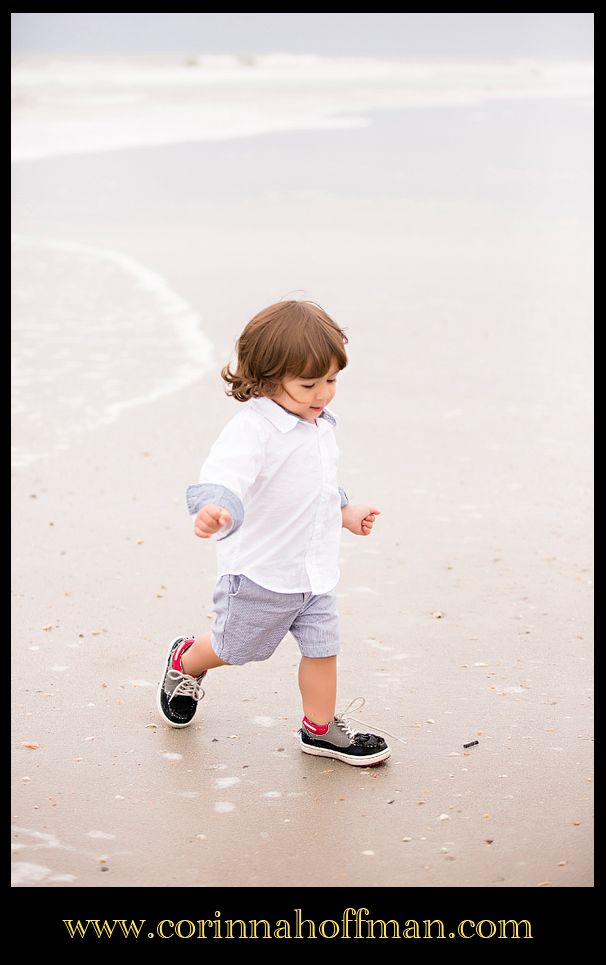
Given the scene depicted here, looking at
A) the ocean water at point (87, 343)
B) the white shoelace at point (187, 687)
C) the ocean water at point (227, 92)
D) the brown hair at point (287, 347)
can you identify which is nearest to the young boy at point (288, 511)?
the brown hair at point (287, 347)

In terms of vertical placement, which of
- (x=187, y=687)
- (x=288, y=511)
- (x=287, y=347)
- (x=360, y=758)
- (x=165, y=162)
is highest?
(x=165, y=162)

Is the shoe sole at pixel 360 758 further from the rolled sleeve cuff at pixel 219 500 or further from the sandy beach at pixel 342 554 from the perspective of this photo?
the rolled sleeve cuff at pixel 219 500

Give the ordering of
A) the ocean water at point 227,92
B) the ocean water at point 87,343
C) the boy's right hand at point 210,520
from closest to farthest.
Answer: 1. the boy's right hand at point 210,520
2. the ocean water at point 87,343
3. the ocean water at point 227,92

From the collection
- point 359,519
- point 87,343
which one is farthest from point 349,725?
point 87,343

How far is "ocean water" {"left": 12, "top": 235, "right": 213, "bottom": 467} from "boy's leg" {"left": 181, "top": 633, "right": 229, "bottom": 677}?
273cm

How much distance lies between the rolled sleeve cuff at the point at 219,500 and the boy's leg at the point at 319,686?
543 mm

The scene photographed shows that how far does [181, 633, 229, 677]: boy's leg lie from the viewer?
136 inches

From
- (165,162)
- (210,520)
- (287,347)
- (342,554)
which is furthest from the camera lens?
(165,162)

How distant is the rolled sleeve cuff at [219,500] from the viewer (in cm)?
295

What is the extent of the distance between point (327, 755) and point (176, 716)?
1.47 ft

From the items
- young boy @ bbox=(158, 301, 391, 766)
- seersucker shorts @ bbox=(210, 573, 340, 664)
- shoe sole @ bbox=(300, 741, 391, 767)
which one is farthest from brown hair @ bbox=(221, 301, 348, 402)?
shoe sole @ bbox=(300, 741, 391, 767)

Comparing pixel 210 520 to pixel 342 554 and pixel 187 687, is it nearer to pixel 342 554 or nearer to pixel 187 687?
pixel 187 687

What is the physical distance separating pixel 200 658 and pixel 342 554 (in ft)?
5.03

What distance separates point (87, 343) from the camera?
26.8ft
